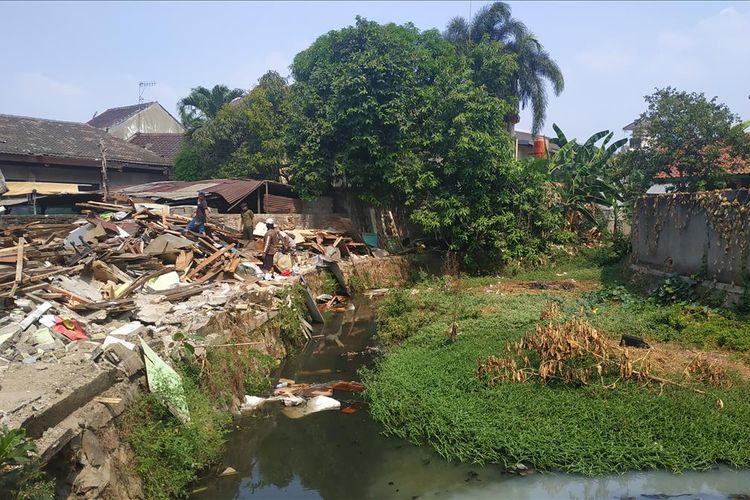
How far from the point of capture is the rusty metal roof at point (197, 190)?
18469 mm

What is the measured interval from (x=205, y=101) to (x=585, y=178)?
16.9 m

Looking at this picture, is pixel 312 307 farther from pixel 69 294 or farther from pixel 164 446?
pixel 164 446

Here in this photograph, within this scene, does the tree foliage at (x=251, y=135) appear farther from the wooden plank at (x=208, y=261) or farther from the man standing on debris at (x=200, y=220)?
the wooden plank at (x=208, y=261)

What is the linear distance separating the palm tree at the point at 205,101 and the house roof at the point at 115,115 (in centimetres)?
818

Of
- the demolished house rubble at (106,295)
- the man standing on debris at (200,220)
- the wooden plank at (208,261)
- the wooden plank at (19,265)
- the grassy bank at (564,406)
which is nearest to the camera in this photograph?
the demolished house rubble at (106,295)

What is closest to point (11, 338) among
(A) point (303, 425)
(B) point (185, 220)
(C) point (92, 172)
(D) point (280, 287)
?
(A) point (303, 425)

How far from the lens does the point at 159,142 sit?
98.0ft

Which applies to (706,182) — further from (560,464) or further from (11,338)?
(11,338)

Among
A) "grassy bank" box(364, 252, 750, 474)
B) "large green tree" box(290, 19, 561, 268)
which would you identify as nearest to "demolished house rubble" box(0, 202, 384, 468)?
"grassy bank" box(364, 252, 750, 474)

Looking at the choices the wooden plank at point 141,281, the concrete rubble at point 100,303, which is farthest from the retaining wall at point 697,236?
the wooden plank at point 141,281

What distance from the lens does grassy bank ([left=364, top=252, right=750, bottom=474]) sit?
596cm

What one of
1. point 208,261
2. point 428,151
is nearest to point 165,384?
point 208,261

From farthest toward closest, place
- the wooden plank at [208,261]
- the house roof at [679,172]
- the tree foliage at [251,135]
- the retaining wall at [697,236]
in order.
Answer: the tree foliage at [251,135], the house roof at [679,172], the wooden plank at [208,261], the retaining wall at [697,236]

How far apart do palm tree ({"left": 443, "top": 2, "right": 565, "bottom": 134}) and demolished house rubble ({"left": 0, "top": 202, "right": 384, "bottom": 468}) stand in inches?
650
